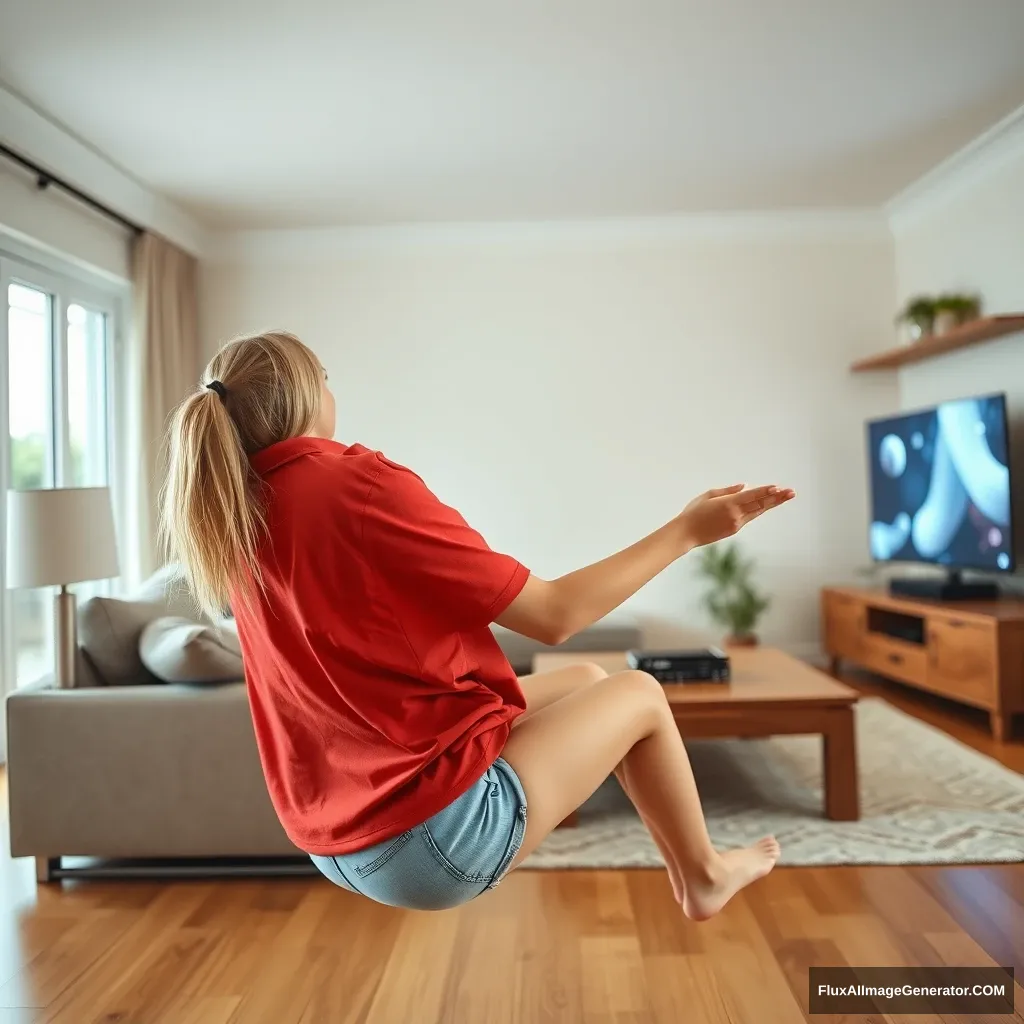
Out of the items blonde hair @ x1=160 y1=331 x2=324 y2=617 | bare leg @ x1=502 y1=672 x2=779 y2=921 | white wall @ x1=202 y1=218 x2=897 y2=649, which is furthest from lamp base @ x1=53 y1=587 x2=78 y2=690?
white wall @ x1=202 y1=218 x2=897 y2=649


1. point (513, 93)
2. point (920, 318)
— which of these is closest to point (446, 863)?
point (513, 93)

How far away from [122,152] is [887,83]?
324 centimetres

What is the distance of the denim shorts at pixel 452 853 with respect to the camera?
1.34 meters

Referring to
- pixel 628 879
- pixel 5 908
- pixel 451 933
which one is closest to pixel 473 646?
pixel 451 933

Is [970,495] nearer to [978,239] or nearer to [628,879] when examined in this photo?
[978,239]

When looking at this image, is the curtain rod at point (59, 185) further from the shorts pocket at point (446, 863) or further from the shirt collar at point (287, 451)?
the shorts pocket at point (446, 863)

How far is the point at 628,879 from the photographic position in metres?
2.57

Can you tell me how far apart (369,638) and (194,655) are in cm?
151

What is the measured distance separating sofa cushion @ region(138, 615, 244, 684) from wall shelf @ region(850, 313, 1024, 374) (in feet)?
11.4

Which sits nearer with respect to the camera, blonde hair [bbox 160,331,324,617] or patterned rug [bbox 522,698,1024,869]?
blonde hair [bbox 160,331,324,617]

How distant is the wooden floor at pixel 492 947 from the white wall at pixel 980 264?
111 inches

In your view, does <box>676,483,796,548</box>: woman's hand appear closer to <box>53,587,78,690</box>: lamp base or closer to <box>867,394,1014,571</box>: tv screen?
<box>53,587,78,690</box>: lamp base

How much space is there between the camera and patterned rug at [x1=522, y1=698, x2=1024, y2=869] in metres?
2.71

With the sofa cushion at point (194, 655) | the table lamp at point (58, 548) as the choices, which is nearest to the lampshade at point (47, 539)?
the table lamp at point (58, 548)
